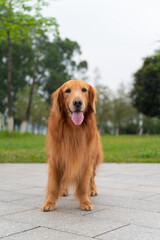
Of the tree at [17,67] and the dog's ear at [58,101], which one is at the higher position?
the tree at [17,67]

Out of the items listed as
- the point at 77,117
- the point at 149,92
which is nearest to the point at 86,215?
the point at 77,117

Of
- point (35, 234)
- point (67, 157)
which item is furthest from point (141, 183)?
point (35, 234)

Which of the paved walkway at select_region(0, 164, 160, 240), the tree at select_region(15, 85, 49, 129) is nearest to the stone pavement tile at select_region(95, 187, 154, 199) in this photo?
the paved walkway at select_region(0, 164, 160, 240)

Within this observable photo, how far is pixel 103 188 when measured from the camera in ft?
17.7

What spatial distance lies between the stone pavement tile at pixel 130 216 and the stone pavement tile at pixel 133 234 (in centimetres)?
16

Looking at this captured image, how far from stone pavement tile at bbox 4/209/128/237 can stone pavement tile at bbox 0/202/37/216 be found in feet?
0.46

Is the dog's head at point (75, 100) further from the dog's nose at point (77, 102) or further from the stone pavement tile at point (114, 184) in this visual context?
the stone pavement tile at point (114, 184)

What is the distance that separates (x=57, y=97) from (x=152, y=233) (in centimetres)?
188

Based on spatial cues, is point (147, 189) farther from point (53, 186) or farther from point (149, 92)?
point (149, 92)

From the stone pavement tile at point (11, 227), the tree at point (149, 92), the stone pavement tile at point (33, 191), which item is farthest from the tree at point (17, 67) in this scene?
the stone pavement tile at point (11, 227)

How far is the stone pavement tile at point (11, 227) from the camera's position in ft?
9.59

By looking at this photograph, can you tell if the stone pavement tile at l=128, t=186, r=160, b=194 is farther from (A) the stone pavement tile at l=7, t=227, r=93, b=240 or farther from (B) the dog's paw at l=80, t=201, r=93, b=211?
(A) the stone pavement tile at l=7, t=227, r=93, b=240

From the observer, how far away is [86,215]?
12.0 feet

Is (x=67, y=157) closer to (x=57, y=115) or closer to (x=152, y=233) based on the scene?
(x=57, y=115)
